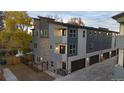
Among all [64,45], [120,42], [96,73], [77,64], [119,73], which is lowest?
[96,73]

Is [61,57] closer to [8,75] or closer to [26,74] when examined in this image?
[26,74]

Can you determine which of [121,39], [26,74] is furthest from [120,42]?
[26,74]

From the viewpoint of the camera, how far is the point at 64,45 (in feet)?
15.2

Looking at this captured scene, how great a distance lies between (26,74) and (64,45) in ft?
4.97

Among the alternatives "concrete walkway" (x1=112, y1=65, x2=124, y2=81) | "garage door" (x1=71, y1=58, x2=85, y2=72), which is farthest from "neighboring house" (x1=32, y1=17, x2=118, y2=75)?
"concrete walkway" (x1=112, y1=65, x2=124, y2=81)

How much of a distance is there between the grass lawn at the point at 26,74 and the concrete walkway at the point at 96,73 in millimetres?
513

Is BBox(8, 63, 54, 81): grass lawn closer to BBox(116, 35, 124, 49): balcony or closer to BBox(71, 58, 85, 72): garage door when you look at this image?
BBox(71, 58, 85, 72): garage door

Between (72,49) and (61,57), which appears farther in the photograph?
(72,49)

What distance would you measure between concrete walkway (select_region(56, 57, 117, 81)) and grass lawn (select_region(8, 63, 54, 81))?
1.68 feet

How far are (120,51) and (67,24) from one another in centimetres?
174

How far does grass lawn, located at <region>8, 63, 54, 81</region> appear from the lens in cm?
446

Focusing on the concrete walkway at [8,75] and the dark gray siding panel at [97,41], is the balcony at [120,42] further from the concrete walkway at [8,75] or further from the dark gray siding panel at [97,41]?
the concrete walkway at [8,75]

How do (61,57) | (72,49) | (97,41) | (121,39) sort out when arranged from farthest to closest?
(97,41)
(72,49)
(61,57)
(121,39)

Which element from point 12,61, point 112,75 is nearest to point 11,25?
point 12,61
